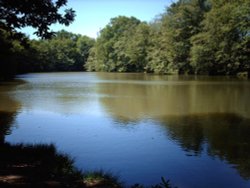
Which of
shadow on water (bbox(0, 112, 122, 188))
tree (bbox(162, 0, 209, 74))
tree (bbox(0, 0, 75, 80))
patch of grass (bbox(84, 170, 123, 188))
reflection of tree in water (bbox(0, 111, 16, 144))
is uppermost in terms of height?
tree (bbox(162, 0, 209, 74))

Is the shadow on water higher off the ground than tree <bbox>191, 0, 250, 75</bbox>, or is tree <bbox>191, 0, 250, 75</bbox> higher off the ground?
tree <bbox>191, 0, 250, 75</bbox>

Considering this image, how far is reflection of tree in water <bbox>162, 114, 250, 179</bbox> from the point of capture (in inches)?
390

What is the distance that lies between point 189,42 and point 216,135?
53759 millimetres

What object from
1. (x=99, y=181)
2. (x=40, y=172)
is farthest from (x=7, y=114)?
(x=99, y=181)

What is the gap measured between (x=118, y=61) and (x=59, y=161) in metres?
87.2

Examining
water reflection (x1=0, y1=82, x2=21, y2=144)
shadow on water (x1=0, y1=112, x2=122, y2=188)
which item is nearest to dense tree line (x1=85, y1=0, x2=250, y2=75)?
water reflection (x1=0, y1=82, x2=21, y2=144)

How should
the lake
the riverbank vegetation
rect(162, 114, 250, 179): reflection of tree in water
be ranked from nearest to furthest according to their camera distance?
the lake
rect(162, 114, 250, 179): reflection of tree in water
the riverbank vegetation

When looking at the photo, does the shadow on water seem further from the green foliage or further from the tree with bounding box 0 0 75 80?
the green foliage

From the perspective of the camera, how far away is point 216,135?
12.7 metres

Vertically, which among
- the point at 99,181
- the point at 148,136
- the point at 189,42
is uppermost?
the point at 189,42

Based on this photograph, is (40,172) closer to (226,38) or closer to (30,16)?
(30,16)

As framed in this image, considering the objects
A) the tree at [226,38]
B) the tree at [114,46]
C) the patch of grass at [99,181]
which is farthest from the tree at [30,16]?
the tree at [114,46]

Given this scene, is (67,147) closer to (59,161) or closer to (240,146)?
(59,161)

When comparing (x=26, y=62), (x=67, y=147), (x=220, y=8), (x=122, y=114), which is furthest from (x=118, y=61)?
(x=67, y=147)
